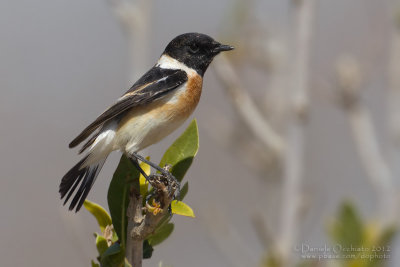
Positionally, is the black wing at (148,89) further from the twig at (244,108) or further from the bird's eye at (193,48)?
the twig at (244,108)

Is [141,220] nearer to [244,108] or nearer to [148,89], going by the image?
[148,89]

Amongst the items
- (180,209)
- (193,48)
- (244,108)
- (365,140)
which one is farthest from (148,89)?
(365,140)

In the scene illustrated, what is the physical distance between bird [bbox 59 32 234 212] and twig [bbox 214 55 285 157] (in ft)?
1.00

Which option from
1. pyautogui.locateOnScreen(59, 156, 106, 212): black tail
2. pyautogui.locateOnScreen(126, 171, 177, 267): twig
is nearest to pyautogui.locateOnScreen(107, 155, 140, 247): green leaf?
pyautogui.locateOnScreen(126, 171, 177, 267): twig

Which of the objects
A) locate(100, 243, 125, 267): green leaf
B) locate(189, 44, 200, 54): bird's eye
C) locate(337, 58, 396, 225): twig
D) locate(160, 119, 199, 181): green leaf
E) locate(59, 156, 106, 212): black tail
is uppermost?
locate(189, 44, 200, 54): bird's eye

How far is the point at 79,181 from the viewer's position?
313 centimetres

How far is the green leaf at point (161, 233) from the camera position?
2.56 metres

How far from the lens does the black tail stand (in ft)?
9.80

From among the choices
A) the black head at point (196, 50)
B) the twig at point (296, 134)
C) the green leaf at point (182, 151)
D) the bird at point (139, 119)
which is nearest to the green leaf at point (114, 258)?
the green leaf at point (182, 151)

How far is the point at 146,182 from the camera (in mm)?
2637

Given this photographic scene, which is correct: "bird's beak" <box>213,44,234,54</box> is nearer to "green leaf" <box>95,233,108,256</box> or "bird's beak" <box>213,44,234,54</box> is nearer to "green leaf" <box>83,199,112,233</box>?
"green leaf" <box>83,199,112,233</box>

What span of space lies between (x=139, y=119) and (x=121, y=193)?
90 cm

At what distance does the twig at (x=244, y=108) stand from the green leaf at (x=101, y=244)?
5.75ft

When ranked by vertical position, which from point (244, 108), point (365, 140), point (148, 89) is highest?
point (148, 89)
